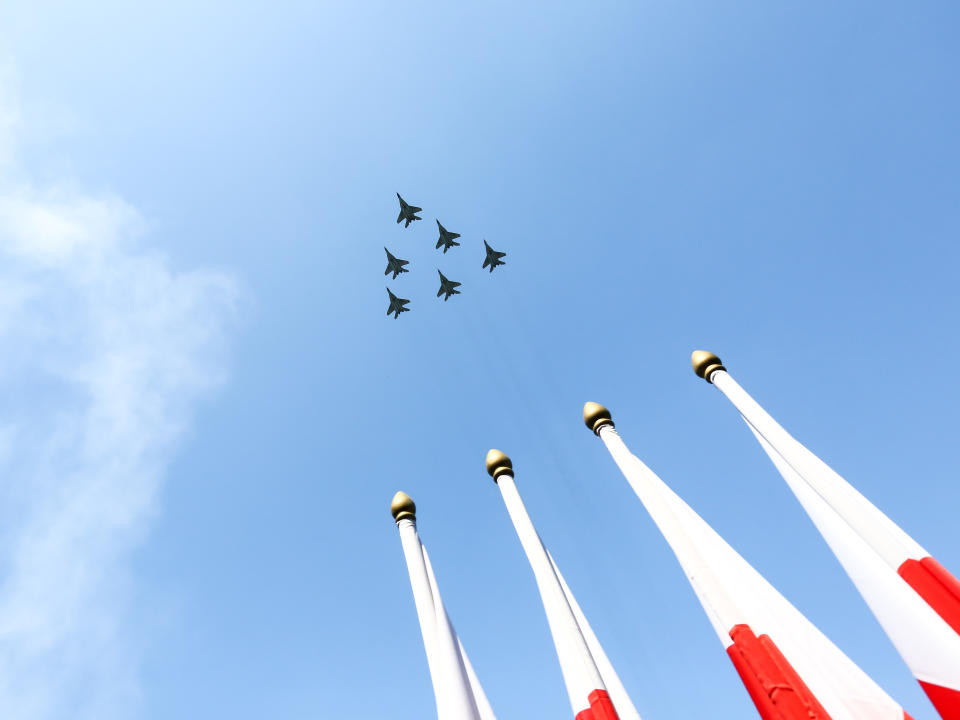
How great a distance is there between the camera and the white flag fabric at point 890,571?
13898 millimetres

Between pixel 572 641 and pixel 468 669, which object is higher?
pixel 468 669

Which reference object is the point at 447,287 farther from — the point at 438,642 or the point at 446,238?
the point at 438,642

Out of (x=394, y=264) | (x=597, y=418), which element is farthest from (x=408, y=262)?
(x=597, y=418)

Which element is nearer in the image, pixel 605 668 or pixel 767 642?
pixel 767 642

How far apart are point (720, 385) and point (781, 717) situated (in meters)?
11.2

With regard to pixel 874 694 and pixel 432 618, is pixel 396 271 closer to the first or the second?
pixel 432 618

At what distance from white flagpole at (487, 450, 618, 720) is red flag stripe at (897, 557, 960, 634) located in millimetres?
8145

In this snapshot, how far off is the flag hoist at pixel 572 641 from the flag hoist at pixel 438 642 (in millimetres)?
2664

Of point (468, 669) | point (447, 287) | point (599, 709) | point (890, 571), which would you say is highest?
point (447, 287)

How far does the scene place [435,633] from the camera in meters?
17.7

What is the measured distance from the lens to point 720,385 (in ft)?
72.8

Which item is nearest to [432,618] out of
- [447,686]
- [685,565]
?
[447,686]

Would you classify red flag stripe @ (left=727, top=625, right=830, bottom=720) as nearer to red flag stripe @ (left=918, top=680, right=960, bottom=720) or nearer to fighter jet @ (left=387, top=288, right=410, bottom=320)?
red flag stripe @ (left=918, top=680, right=960, bottom=720)

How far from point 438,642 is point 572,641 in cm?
416
